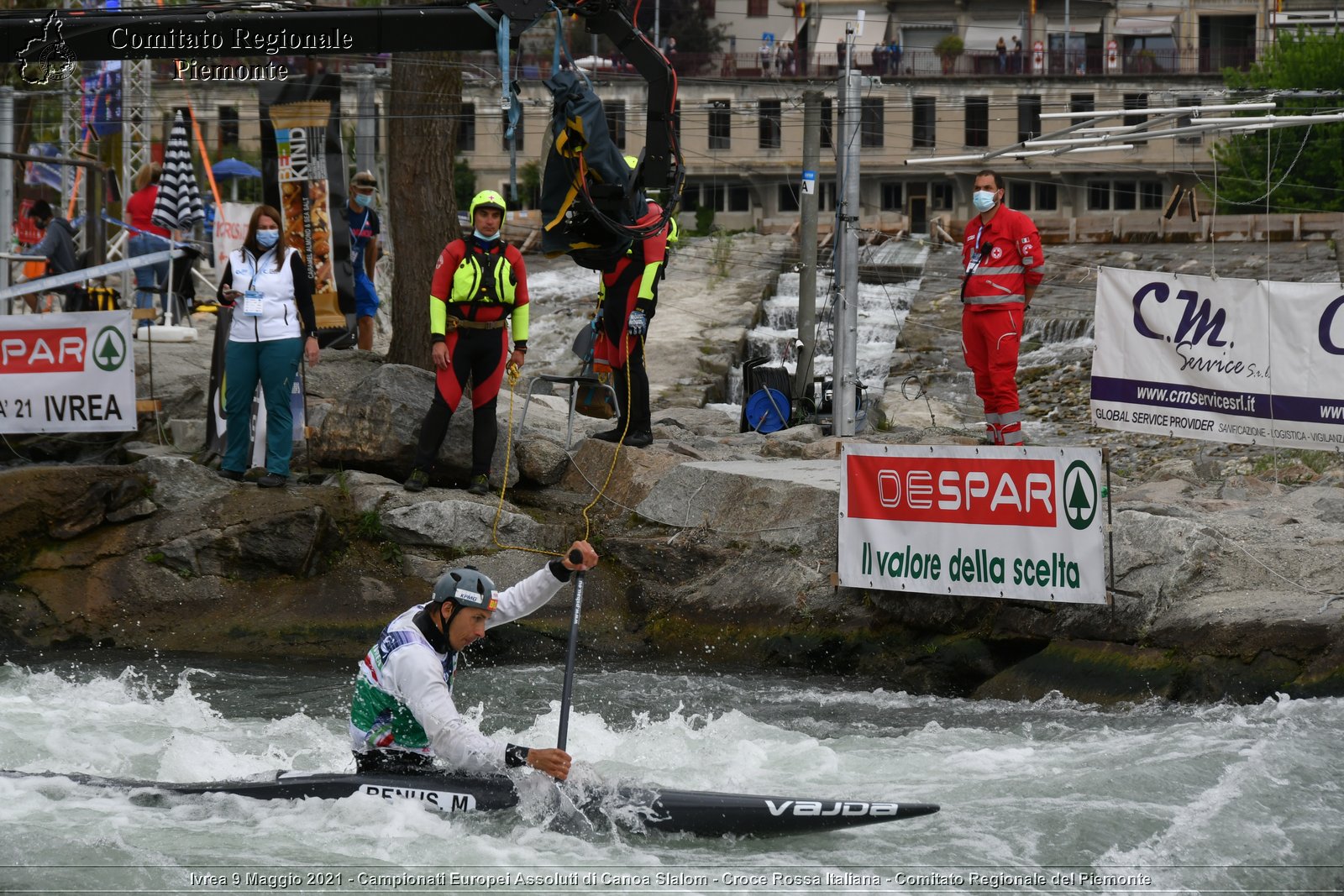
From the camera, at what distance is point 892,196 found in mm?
51062

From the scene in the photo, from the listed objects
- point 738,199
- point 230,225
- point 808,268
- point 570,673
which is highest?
point 738,199

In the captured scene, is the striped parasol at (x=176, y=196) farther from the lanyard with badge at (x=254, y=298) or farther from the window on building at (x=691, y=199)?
the window on building at (x=691, y=199)

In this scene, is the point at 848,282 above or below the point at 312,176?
below

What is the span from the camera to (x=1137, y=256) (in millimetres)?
31906

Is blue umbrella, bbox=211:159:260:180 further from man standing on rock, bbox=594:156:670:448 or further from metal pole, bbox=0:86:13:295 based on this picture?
man standing on rock, bbox=594:156:670:448

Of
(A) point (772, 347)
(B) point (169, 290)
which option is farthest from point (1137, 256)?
(B) point (169, 290)

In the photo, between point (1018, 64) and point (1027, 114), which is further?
point (1018, 64)

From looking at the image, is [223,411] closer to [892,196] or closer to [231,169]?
[231,169]

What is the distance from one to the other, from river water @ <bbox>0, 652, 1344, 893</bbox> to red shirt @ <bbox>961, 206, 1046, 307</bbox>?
3.06 meters

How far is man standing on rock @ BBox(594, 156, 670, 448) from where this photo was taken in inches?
456

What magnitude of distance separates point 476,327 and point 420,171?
7.88 feet

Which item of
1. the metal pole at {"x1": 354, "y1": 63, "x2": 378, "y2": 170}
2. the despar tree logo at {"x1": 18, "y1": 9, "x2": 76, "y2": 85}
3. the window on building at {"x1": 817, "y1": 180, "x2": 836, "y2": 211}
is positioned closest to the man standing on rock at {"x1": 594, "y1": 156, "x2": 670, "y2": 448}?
the despar tree logo at {"x1": 18, "y1": 9, "x2": 76, "y2": 85}

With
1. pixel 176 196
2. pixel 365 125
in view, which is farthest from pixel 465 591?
pixel 365 125

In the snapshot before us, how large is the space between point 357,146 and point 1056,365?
10276 mm
